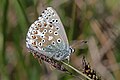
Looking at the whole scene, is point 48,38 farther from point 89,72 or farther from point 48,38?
point 89,72

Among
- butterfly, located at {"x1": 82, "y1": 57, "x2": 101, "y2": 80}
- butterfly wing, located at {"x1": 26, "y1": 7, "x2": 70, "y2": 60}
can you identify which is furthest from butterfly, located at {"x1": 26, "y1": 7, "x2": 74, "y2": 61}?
butterfly, located at {"x1": 82, "y1": 57, "x2": 101, "y2": 80}

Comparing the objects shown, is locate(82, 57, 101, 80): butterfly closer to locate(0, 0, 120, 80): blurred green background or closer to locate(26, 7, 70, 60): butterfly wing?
locate(26, 7, 70, 60): butterfly wing

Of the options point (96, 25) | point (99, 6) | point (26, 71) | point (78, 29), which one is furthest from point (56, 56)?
point (99, 6)

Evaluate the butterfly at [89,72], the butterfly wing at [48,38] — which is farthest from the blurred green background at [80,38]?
the butterfly at [89,72]

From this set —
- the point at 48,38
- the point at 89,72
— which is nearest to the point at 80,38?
the point at 48,38

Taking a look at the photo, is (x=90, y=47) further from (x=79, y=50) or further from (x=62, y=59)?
(x=62, y=59)
